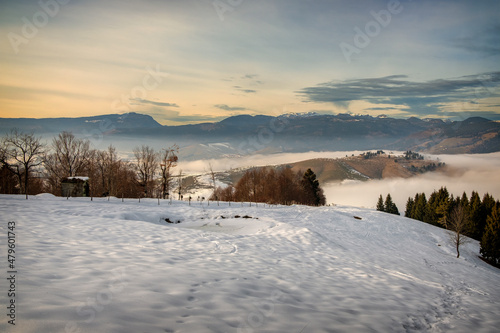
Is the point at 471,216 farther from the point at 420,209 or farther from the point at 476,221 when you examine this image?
the point at 420,209

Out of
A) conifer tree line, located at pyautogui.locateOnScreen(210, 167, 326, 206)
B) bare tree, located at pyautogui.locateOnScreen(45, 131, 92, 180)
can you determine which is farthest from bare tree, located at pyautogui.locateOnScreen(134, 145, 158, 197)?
conifer tree line, located at pyautogui.locateOnScreen(210, 167, 326, 206)

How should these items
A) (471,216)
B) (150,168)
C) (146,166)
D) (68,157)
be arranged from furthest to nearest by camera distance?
(471,216) < (150,168) < (68,157) < (146,166)

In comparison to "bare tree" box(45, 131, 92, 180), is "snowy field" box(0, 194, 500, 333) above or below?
below

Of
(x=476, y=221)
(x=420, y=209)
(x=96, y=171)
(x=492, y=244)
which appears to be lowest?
(x=420, y=209)

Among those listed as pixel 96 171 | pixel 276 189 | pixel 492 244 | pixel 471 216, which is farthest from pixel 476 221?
pixel 96 171

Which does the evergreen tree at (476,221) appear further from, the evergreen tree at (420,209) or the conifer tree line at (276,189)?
the conifer tree line at (276,189)

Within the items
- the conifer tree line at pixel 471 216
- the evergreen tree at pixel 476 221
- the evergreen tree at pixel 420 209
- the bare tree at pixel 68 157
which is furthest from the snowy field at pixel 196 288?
the evergreen tree at pixel 420 209

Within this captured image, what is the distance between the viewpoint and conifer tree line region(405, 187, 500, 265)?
42.0m

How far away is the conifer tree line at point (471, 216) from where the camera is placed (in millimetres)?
42000

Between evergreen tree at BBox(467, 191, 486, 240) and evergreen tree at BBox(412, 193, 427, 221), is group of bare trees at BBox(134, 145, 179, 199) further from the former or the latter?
evergreen tree at BBox(412, 193, 427, 221)

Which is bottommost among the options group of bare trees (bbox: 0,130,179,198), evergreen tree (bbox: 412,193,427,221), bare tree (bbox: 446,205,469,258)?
evergreen tree (bbox: 412,193,427,221)

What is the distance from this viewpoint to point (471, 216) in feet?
201

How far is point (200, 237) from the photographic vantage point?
1492 cm

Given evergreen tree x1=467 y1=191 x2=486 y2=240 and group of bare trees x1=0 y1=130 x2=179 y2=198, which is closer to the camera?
group of bare trees x1=0 y1=130 x2=179 y2=198
